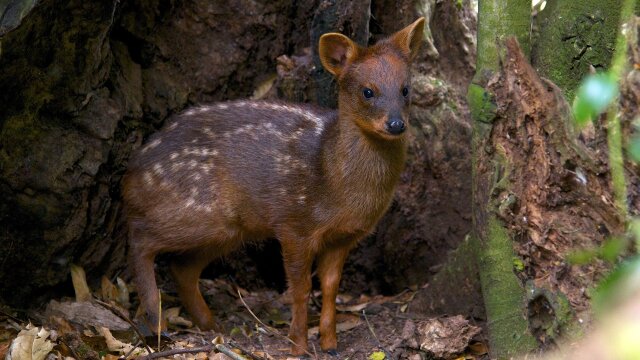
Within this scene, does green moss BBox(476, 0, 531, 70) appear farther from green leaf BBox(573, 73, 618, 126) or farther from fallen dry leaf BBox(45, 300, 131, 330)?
green leaf BBox(573, 73, 618, 126)

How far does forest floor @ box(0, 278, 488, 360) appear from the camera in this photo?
448cm

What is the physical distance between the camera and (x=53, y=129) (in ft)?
16.5

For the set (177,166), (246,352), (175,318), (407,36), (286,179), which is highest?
(407,36)

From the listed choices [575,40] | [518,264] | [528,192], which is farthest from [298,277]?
[575,40]

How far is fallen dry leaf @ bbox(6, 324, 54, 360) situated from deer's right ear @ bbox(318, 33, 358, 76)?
2445mm

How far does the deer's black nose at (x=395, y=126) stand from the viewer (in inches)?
187

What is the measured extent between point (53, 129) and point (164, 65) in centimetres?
120

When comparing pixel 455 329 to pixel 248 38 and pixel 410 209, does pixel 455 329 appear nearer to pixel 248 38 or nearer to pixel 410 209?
pixel 410 209

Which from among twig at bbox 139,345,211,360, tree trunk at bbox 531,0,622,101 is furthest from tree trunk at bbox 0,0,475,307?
tree trunk at bbox 531,0,622,101

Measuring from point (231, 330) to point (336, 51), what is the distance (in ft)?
6.89

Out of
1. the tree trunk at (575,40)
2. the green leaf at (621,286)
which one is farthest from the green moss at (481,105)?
the green leaf at (621,286)

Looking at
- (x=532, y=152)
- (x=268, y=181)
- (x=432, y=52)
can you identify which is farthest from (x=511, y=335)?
(x=432, y=52)

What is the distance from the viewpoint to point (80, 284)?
539cm

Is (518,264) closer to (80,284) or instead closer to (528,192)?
(528,192)
